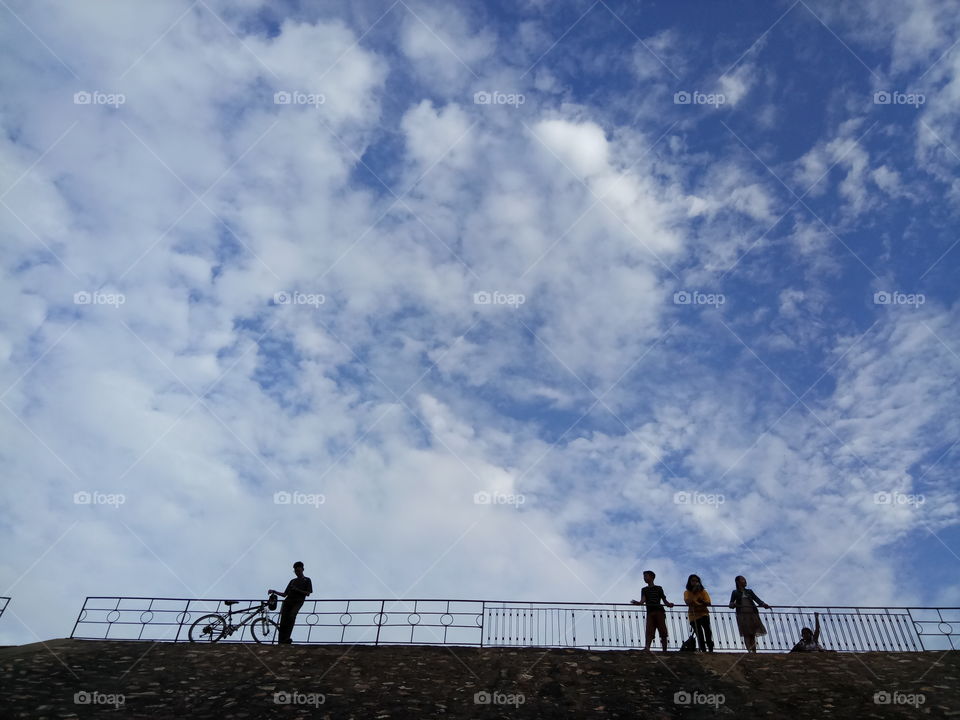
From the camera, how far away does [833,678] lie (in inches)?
528

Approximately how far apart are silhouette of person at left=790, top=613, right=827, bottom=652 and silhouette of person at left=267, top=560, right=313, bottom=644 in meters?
12.5

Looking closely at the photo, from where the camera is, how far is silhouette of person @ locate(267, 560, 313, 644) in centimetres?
1590

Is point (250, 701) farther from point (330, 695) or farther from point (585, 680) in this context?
point (585, 680)

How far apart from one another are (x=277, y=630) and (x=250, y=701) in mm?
3403
